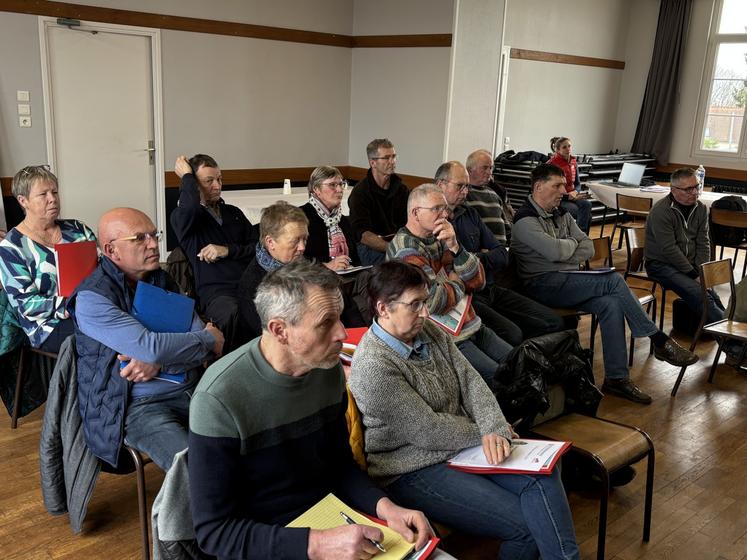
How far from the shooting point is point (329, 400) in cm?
182

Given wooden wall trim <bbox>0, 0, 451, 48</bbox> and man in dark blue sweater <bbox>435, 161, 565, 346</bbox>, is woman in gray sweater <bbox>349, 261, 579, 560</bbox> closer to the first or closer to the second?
man in dark blue sweater <bbox>435, 161, 565, 346</bbox>

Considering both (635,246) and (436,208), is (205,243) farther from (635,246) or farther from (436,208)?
(635,246)

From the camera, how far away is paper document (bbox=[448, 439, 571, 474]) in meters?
2.12

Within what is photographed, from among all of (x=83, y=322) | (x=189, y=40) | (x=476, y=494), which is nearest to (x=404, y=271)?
(x=476, y=494)

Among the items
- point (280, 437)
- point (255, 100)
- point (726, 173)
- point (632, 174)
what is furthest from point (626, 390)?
point (726, 173)

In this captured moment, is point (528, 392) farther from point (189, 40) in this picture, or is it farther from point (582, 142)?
point (582, 142)

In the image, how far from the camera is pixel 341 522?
172 cm

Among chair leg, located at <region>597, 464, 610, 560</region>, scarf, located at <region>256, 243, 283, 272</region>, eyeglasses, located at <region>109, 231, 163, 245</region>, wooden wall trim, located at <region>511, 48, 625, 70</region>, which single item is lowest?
chair leg, located at <region>597, 464, 610, 560</region>

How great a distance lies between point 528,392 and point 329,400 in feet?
3.59

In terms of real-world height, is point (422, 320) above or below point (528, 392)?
above

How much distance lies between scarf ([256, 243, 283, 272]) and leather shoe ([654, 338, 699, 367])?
2632 mm

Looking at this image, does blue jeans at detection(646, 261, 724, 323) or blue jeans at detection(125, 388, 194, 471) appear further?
blue jeans at detection(646, 261, 724, 323)

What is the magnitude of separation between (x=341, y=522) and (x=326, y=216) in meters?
2.47

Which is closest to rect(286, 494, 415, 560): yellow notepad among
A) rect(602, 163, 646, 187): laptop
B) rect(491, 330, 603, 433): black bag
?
rect(491, 330, 603, 433): black bag
